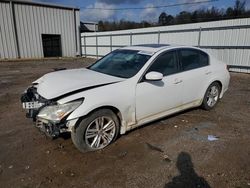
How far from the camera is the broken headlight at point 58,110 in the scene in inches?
118

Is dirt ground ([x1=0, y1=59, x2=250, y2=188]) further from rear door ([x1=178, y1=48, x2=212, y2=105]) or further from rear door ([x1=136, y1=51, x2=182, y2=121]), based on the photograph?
rear door ([x1=178, y1=48, x2=212, y2=105])

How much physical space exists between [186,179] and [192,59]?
2802 mm

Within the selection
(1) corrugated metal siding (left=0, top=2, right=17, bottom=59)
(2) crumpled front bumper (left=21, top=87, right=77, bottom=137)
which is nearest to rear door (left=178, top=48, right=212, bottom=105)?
(2) crumpled front bumper (left=21, top=87, right=77, bottom=137)

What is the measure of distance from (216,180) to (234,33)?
35.4 feet

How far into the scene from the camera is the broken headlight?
9.82 feet

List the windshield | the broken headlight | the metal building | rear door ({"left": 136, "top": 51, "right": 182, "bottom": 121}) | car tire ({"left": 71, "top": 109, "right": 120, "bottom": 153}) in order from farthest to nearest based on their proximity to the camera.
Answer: the metal building < the windshield < rear door ({"left": 136, "top": 51, "right": 182, "bottom": 121}) < car tire ({"left": 71, "top": 109, "right": 120, "bottom": 153}) < the broken headlight

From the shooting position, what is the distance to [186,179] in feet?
9.05

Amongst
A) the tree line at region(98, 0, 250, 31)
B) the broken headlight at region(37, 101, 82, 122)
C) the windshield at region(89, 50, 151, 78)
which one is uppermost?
the tree line at region(98, 0, 250, 31)

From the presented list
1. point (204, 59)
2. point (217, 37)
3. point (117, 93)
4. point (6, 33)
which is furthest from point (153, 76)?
point (6, 33)

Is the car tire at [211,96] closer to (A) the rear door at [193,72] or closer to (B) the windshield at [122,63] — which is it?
(A) the rear door at [193,72]

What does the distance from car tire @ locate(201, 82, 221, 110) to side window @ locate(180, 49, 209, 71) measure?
0.65 m

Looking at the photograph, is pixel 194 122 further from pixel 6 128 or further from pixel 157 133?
pixel 6 128

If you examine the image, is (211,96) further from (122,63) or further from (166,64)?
(122,63)

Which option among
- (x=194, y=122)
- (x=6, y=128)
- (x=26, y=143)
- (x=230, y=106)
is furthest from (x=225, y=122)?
(x=6, y=128)
